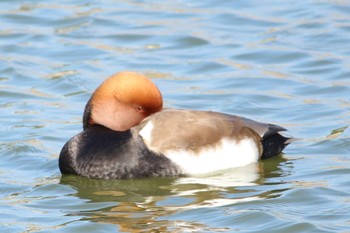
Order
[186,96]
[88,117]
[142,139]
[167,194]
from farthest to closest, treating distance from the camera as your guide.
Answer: [186,96]
[88,117]
[142,139]
[167,194]

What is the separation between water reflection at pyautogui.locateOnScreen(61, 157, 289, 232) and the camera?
7400 mm

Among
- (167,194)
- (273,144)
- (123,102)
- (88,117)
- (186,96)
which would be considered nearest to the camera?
(167,194)

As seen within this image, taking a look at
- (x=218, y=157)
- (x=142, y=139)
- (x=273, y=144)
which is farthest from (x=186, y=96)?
(x=142, y=139)

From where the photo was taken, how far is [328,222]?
7.21 m

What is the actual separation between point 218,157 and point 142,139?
69 centimetres

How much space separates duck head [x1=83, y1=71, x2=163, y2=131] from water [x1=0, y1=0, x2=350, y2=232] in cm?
54

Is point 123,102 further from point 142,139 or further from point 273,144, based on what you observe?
point 273,144

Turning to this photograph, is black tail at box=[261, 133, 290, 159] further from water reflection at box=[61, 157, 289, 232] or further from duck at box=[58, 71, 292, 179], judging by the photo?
duck at box=[58, 71, 292, 179]

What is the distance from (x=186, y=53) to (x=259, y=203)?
529 centimetres

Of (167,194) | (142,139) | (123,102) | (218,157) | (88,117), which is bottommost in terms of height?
(167,194)

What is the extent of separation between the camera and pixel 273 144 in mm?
9070

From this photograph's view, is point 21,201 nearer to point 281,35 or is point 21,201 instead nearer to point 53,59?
point 53,59

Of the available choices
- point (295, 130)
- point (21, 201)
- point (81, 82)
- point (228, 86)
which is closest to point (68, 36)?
point (81, 82)

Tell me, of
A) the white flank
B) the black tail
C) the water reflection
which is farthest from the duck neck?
the black tail
